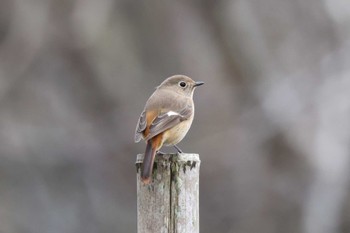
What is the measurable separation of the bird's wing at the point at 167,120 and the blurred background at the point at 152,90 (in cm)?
649

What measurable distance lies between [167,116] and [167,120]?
79 millimetres

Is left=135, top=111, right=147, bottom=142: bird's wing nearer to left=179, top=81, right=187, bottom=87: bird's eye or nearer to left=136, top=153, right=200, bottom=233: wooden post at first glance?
left=179, top=81, right=187, bottom=87: bird's eye

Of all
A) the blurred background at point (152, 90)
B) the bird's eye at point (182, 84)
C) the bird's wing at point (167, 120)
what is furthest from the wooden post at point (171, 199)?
the blurred background at point (152, 90)

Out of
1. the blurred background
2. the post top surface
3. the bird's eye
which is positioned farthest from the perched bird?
the blurred background

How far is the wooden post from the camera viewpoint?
15.9 ft

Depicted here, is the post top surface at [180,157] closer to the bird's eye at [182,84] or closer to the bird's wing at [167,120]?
the bird's wing at [167,120]

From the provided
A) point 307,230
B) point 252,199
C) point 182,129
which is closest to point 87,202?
point 252,199

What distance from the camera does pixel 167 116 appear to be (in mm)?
6383

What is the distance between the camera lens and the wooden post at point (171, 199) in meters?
4.84

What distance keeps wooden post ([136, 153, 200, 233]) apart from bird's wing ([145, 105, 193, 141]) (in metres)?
1.03

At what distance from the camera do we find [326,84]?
1316 cm

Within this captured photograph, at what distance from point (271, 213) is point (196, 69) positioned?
240cm

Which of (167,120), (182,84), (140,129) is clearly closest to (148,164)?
(140,129)

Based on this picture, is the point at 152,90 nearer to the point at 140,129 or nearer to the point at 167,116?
the point at 167,116
